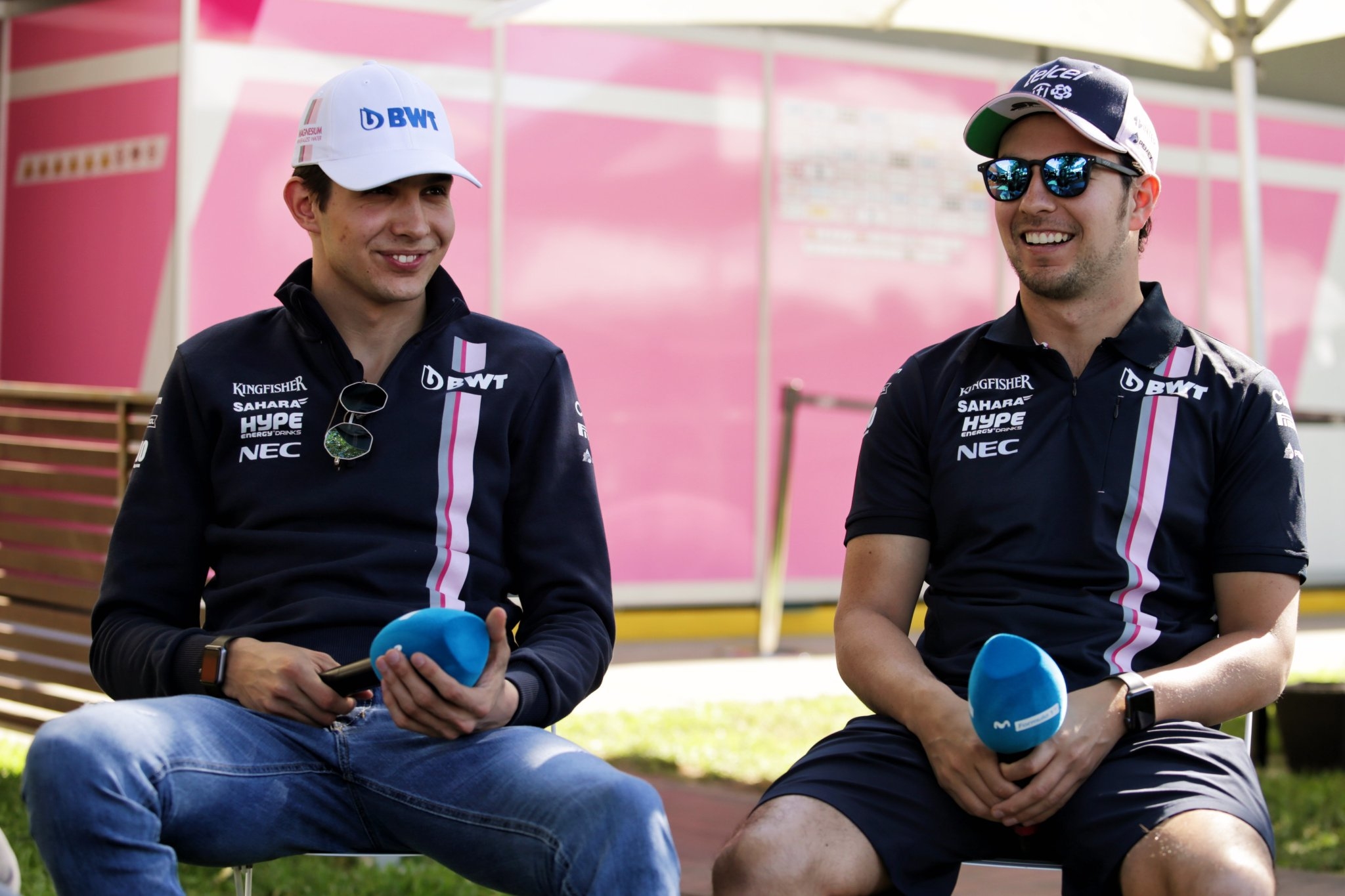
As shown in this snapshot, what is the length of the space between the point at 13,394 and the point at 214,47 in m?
2.70

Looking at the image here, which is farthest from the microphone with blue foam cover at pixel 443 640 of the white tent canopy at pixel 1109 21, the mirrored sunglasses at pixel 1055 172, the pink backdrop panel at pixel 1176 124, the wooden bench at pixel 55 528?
the pink backdrop panel at pixel 1176 124

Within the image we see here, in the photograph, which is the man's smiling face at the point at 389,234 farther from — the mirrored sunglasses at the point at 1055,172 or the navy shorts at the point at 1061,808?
the navy shorts at the point at 1061,808

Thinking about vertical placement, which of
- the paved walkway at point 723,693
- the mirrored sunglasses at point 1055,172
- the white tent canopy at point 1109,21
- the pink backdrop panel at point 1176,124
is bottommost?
the paved walkway at point 723,693

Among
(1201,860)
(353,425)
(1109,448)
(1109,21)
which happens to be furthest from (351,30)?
(1201,860)

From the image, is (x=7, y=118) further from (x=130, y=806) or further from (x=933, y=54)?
(x=130, y=806)

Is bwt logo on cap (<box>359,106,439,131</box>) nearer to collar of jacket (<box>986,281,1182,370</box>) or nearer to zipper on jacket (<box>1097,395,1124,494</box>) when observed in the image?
collar of jacket (<box>986,281,1182,370</box>)

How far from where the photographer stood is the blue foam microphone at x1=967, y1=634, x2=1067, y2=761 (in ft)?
7.65

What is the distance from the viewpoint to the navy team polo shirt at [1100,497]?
107 inches

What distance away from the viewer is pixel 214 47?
7.55 m

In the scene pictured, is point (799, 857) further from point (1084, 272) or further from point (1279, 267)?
point (1279, 267)

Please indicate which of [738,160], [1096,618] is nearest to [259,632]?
[1096,618]

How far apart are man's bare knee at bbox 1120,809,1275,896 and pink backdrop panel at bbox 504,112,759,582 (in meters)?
6.27

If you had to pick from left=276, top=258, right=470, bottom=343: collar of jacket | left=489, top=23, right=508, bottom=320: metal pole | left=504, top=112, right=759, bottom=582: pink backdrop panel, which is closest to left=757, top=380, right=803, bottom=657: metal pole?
left=504, top=112, right=759, bottom=582: pink backdrop panel

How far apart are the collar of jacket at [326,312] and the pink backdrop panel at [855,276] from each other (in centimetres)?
626
